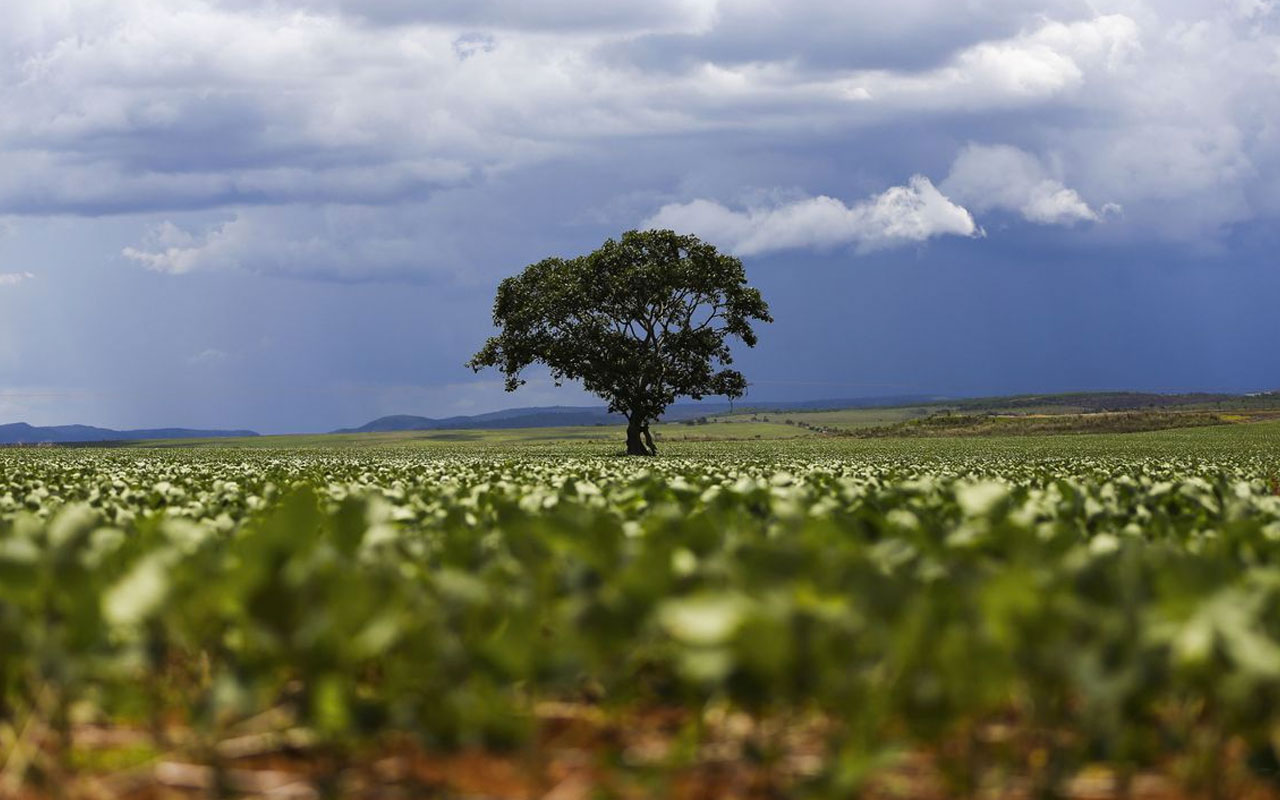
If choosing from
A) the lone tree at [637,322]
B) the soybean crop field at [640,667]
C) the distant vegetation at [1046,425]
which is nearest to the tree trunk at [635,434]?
the lone tree at [637,322]

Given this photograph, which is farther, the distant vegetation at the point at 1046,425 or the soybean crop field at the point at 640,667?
the distant vegetation at the point at 1046,425

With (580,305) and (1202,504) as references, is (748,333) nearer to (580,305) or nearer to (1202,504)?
(580,305)

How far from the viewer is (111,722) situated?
5230 mm

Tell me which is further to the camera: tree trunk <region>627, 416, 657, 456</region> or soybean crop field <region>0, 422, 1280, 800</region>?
tree trunk <region>627, 416, 657, 456</region>

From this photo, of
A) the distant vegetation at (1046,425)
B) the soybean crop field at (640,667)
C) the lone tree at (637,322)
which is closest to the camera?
the soybean crop field at (640,667)

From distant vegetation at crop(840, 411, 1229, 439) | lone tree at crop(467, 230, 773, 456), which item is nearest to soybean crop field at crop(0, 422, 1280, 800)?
lone tree at crop(467, 230, 773, 456)

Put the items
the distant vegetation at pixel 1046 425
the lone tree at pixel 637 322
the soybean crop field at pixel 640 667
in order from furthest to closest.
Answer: the distant vegetation at pixel 1046 425 → the lone tree at pixel 637 322 → the soybean crop field at pixel 640 667

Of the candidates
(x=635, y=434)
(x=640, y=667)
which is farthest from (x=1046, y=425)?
(x=640, y=667)

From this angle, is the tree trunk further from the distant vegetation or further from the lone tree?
the distant vegetation

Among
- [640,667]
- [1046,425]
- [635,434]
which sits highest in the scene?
[640,667]

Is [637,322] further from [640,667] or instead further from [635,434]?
[640,667]

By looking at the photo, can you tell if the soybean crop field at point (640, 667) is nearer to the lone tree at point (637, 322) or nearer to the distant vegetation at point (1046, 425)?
the lone tree at point (637, 322)

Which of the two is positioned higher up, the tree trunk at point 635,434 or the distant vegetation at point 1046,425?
the tree trunk at point 635,434

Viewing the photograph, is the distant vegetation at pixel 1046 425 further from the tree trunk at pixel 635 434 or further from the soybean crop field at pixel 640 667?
the soybean crop field at pixel 640 667
